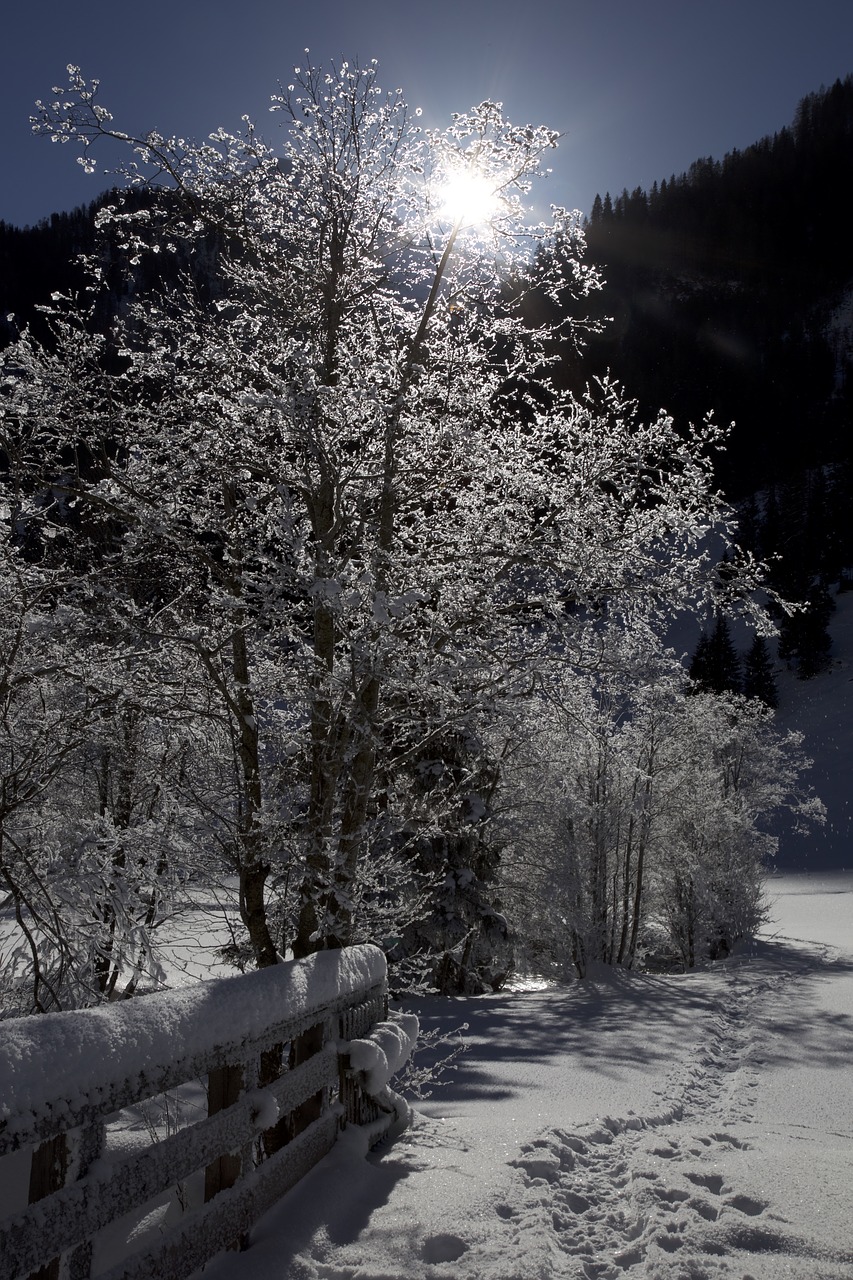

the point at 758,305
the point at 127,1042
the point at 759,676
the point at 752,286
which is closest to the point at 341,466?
the point at 127,1042

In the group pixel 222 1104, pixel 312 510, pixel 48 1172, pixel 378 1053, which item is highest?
pixel 312 510

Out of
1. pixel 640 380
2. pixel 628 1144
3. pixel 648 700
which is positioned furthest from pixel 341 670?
pixel 640 380

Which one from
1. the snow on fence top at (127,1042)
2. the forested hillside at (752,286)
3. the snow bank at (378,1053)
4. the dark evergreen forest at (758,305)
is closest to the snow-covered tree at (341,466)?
the snow bank at (378,1053)

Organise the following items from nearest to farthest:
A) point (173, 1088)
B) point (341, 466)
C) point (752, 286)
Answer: point (173, 1088), point (341, 466), point (752, 286)

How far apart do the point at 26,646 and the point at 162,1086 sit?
4112mm

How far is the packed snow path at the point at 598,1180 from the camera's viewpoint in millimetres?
2871

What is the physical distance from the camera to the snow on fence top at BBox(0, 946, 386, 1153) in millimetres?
1752

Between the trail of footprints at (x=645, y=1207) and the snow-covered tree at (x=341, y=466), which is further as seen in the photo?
the snow-covered tree at (x=341, y=466)

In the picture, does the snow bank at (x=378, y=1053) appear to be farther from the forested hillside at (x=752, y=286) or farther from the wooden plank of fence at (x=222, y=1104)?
the forested hillside at (x=752, y=286)

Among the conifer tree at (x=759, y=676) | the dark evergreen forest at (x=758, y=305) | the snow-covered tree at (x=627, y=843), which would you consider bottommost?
the snow-covered tree at (x=627, y=843)

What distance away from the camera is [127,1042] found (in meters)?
2.11

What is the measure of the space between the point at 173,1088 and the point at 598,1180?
7.24 ft

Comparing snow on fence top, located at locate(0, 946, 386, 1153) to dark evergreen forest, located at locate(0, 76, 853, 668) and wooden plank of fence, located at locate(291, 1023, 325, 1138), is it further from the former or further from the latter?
dark evergreen forest, located at locate(0, 76, 853, 668)

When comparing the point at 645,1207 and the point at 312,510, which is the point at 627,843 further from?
the point at 645,1207
